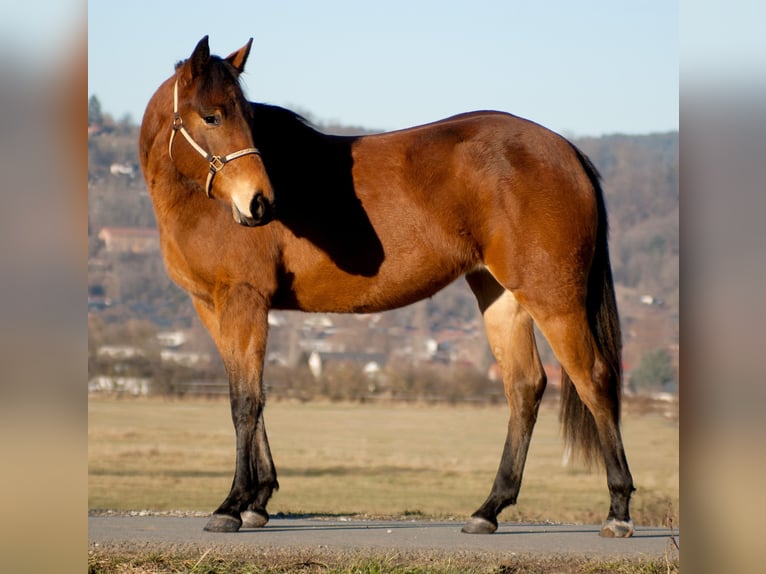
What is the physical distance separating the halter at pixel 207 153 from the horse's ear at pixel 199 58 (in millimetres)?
256

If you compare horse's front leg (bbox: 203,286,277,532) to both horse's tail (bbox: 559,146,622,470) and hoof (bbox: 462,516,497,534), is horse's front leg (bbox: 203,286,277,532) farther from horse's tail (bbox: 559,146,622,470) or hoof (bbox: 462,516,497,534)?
horse's tail (bbox: 559,146,622,470)

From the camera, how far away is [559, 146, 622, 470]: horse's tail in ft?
20.3

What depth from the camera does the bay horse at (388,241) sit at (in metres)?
5.83

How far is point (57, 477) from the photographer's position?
189 cm

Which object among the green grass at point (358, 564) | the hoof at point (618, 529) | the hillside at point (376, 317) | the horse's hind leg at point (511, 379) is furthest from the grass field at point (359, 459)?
the green grass at point (358, 564)

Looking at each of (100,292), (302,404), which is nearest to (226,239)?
(302,404)

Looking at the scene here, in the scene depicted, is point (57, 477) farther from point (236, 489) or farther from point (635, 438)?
point (635, 438)

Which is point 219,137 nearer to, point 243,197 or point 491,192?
point 243,197

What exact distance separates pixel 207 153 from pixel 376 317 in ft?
247

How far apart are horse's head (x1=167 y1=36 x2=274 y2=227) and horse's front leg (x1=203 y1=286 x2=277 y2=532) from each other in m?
0.63

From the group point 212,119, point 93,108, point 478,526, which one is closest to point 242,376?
point 212,119

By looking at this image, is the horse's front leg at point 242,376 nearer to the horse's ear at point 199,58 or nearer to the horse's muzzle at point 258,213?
the horse's muzzle at point 258,213

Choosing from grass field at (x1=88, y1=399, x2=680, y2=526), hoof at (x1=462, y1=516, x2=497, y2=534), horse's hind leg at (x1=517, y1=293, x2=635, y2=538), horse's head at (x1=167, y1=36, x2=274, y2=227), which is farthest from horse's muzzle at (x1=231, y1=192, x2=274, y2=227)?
grass field at (x1=88, y1=399, x2=680, y2=526)

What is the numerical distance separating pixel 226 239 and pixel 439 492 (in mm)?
27868
